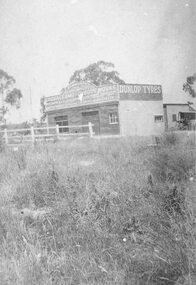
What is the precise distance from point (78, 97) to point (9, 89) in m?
9.13

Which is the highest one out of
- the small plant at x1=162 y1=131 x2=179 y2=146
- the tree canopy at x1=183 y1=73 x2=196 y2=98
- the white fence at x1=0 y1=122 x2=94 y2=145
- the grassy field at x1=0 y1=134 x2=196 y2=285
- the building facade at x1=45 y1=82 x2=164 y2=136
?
the building facade at x1=45 y1=82 x2=164 y2=136

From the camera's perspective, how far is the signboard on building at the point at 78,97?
15109mm

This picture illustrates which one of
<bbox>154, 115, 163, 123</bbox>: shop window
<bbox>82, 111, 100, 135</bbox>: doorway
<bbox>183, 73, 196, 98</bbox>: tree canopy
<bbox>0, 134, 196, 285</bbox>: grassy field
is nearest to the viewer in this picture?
<bbox>0, 134, 196, 285</bbox>: grassy field

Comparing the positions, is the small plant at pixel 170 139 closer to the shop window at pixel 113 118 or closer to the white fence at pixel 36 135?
the white fence at pixel 36 135

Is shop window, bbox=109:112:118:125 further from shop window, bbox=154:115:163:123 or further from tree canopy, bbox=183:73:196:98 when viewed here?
tree canopy, bbox=183:73:196:98

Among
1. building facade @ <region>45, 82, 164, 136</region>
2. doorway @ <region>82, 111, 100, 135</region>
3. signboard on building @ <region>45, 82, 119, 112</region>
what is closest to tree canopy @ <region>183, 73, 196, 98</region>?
building facade @ <region>45, 82, 164, 136</region>

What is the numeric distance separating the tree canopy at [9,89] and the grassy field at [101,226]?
2515 millimetres

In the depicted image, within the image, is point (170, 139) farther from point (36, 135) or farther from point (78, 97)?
point (78, 97)

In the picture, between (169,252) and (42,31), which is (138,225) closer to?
(169,252)

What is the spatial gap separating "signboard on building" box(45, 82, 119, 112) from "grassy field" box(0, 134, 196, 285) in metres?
9.68

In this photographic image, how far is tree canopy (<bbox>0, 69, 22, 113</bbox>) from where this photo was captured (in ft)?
23.2

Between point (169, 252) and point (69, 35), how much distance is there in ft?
13.8

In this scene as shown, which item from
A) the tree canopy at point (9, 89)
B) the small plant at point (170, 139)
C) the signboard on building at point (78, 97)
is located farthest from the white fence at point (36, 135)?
the small plant at point (170, 139)

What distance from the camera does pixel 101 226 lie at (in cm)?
314
